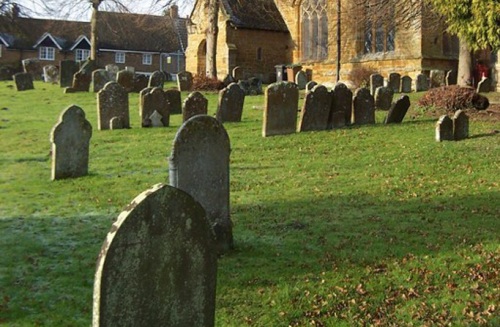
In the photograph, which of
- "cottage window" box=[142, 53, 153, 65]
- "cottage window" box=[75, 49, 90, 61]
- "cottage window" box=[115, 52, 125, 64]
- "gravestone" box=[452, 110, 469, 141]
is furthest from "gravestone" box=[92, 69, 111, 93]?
"cottage window" box=[142, 53, 153, 65]

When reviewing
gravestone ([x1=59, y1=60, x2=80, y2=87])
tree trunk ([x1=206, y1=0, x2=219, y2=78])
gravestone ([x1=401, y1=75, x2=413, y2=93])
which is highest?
tree trunk ([x1=206, y1=0, x2=219, y2=78])

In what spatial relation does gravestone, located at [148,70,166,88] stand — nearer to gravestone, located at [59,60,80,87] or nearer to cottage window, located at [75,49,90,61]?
gravestone, located at [59,60,80,87]

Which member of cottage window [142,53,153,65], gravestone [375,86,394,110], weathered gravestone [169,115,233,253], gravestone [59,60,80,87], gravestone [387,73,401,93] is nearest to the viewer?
weathered gravestone [169,115,233,253]

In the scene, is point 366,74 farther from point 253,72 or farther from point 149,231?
point 149,231

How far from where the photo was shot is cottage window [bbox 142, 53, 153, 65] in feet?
210

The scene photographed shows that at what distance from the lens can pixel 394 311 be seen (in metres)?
5.36

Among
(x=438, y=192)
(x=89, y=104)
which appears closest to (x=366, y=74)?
(x=89, y=104)

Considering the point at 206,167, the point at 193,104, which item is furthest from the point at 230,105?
the point at 206,167

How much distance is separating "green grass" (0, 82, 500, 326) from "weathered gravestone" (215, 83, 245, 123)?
8.48 ft

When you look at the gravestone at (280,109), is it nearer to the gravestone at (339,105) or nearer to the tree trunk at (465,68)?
the gravestone at (339,105)

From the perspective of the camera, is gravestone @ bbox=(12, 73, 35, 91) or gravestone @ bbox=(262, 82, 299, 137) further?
gravestone @ bbox=(12, 73, 35, 91)

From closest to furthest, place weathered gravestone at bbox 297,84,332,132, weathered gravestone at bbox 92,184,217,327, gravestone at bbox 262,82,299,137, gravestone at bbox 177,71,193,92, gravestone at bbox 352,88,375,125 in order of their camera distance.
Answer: weathered gravestone at bbox 92,184,217,327 < gravestone at bbox 262,82,299,137 < weathered gravestone at bbox 297,84,332,132 < gravestone at bbox 352,88,375,125 < gravestone at bbox 177,71,193,92

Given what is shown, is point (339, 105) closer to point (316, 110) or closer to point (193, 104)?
point (316, 110)

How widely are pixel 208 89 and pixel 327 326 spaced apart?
22.4 metres
